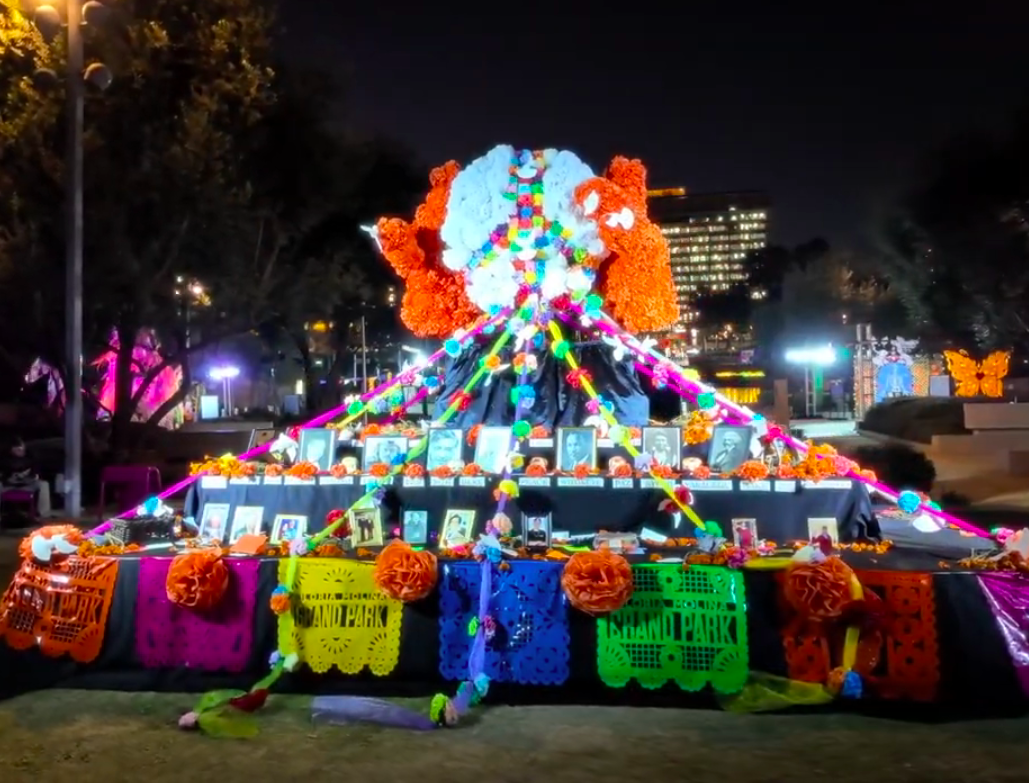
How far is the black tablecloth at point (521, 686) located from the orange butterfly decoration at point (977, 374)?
24.6 metres

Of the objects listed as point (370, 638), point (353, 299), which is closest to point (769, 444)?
point (370, 638)

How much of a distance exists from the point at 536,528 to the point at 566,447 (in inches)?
33.1

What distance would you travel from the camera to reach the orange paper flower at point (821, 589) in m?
5.25

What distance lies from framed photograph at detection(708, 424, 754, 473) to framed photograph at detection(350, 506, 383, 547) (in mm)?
2646

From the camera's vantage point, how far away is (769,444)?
823cm

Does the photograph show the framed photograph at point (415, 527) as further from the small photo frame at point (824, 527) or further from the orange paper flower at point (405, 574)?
the small photo frame at point (824, 527)

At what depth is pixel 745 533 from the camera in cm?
706

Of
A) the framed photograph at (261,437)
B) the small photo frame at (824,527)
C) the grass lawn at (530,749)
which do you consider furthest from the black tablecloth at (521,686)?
the framed photograph at (261,437)

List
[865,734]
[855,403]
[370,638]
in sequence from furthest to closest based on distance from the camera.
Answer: [855,403], [370,638], [865,734]

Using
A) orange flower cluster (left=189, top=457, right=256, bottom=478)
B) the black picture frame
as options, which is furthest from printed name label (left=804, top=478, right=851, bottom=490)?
orange flower cluster (left=189, top=457, right=256, bottom=478)

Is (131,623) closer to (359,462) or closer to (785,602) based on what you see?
(359,462)

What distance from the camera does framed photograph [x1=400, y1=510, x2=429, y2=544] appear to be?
299 inches

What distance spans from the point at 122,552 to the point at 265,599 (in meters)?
1.24

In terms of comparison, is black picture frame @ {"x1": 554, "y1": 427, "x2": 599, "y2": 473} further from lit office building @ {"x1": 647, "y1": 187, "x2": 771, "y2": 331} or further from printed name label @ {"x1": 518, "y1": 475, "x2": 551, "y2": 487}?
lit office building @ {"x1": 647, "y1": 187, "x2": 771, "y2": 331}
